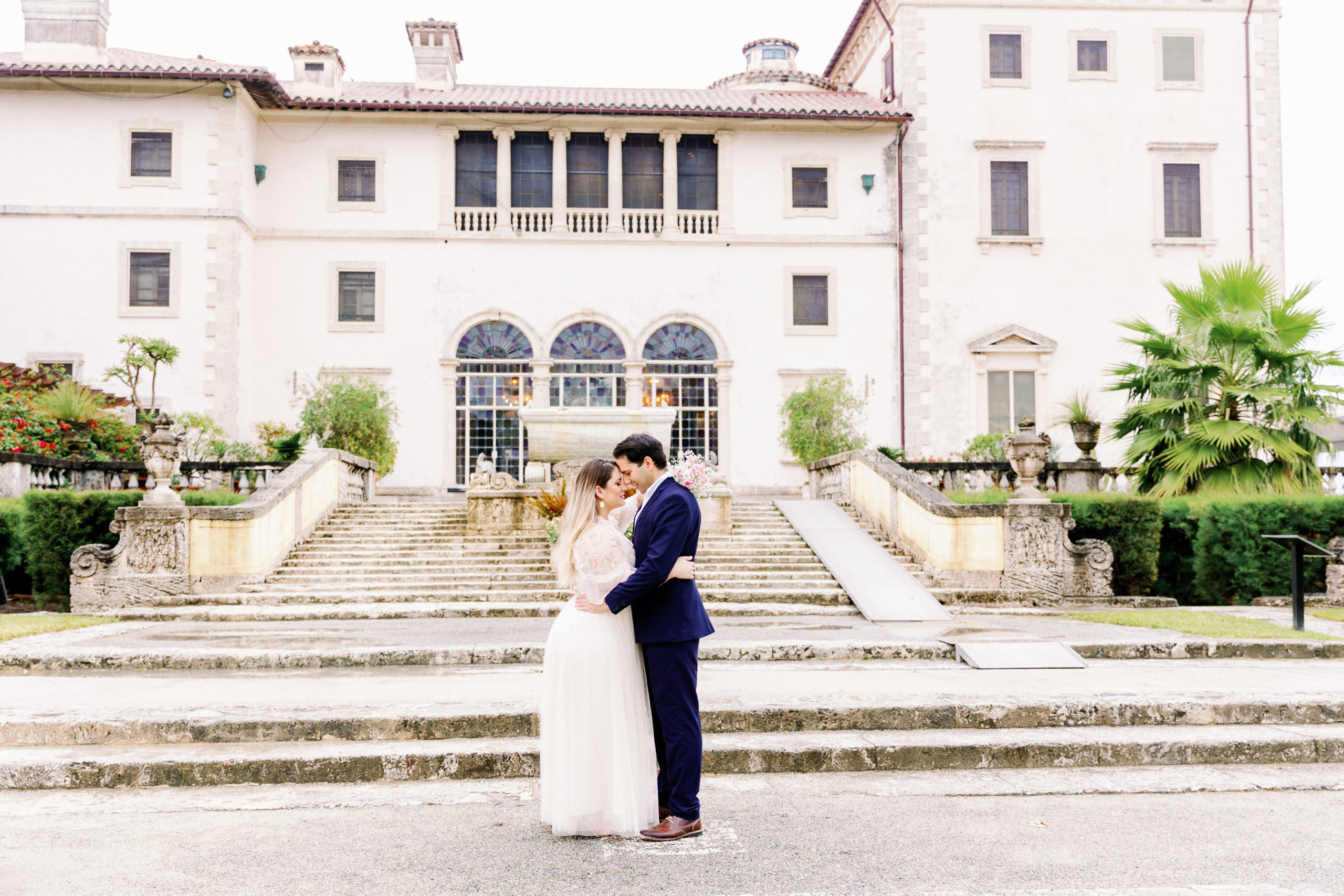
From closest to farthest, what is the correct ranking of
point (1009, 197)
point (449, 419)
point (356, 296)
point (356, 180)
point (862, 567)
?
point (862, 567) → point (449, 419) → point (356, 296) → point (356, 180) → point (1009, 197)

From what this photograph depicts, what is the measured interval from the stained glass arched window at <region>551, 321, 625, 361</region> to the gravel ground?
22.1m

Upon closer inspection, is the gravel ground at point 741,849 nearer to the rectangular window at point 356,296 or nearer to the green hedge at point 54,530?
the green hedge at point 54,530

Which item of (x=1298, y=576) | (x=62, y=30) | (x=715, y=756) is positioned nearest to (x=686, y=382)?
(x=62, y=30)

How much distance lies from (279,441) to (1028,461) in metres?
14.2

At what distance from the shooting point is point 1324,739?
22.0ft

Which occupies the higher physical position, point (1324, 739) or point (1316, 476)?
point (1316, 476)

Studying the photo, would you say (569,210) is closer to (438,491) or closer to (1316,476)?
(438,491)

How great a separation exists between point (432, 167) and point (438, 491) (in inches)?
323

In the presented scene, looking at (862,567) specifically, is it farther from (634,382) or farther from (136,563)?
(634,382)

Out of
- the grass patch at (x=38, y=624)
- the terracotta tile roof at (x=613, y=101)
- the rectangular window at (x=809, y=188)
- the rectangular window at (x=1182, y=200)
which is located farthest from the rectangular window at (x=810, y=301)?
the grass patch at (x=38, y=624)

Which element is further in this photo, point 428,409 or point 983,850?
point 428,409

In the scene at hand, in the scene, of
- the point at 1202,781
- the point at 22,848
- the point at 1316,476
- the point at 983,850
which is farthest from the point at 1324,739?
the point at 1316,476

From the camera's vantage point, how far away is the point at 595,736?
5070mm

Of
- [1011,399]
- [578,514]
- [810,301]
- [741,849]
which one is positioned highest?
[810,301]
